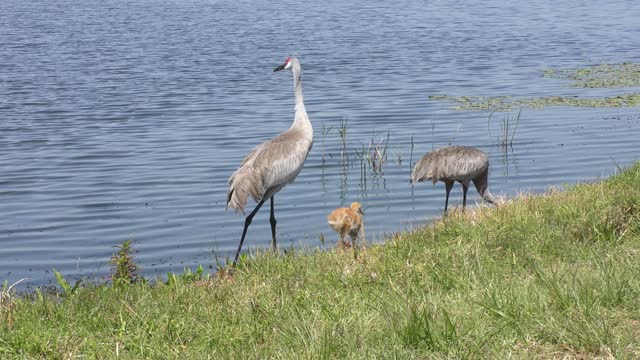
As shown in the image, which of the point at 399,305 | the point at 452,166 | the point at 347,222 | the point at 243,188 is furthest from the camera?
the point at 452,166

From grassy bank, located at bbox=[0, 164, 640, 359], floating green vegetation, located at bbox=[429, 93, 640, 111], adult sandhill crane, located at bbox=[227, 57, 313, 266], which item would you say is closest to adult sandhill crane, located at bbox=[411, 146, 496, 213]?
adult sandhill crane, located at bbox=[227, 57, 313, 266]

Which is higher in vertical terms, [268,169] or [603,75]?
[268,169]

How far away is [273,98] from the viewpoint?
25.2 m

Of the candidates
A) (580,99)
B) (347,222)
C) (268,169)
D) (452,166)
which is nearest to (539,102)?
(580,99)

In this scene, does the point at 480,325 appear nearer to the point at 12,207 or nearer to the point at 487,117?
the point at 12,207

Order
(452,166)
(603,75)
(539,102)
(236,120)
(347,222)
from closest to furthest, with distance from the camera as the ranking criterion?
(347,222)
(452,166)
(236,120)
(539,102)
(603,75)

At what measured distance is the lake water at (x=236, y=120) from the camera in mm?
14312

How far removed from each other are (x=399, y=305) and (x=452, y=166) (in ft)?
22.6

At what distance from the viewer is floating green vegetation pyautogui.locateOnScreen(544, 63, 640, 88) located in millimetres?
25156

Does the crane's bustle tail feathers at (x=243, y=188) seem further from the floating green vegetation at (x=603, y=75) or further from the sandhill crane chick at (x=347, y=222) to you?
the floating green vegetation at (x=603, y=75)

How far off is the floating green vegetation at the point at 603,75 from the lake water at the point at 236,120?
0.53m

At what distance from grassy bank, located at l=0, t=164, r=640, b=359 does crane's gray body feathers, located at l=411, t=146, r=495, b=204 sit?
3.93m

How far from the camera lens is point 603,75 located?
87.2ft

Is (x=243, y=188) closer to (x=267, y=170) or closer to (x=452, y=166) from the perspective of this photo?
(x=267, y=170)
